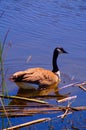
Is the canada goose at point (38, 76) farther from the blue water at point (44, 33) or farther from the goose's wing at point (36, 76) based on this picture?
the blue water at point (44, 33)

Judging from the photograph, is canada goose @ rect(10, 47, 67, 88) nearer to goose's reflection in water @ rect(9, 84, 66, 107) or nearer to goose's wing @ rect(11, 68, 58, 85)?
goose's wing @ rect(11, 68, 58, 85)

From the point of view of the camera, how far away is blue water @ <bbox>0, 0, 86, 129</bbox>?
34.2ft

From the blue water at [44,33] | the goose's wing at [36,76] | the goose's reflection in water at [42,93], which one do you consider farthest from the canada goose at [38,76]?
the blue water at [44,33]

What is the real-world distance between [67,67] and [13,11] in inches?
234

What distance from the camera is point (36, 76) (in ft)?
30.4

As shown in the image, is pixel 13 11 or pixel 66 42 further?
pixel 13 11

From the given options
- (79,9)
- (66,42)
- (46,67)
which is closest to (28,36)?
(66,42)

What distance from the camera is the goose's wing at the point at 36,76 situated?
353 inches

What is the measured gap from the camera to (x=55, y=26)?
13.9 meters

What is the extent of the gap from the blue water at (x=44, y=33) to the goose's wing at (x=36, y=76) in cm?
33

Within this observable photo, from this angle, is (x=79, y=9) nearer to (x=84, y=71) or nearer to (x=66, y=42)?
(x=66, y=42)

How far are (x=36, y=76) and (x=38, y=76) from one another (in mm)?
63

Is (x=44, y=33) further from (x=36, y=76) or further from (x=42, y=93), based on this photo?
Answer: (x=42, y=93)

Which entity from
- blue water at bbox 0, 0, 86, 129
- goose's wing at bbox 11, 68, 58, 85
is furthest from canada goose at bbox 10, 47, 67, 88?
blue water at bbox 0, 0, 86, 129
